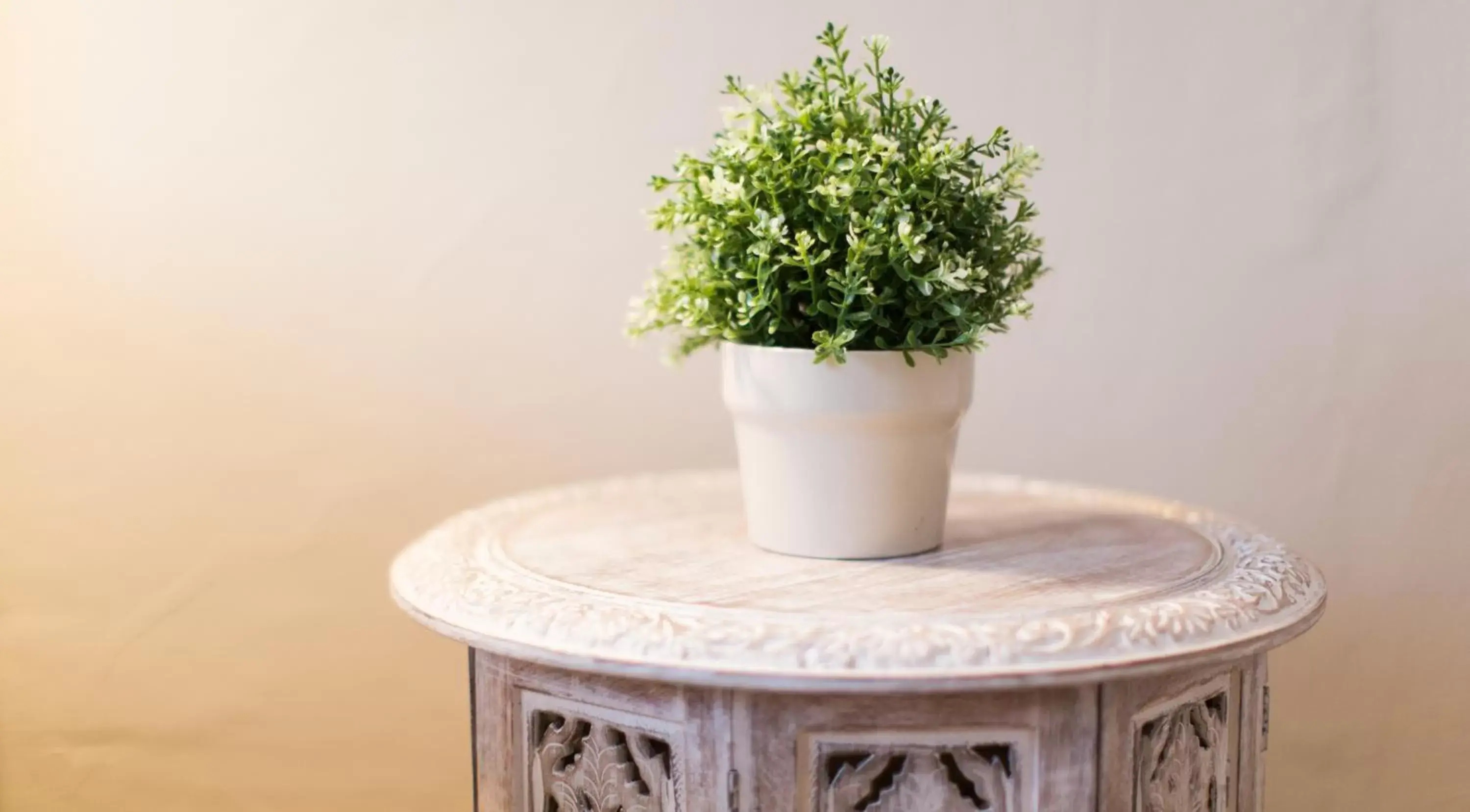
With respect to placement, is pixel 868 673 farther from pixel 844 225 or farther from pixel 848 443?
pixel 844 225

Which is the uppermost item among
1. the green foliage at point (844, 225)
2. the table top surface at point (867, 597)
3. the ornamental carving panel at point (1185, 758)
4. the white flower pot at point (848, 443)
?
the green foliage at point (844, 225)

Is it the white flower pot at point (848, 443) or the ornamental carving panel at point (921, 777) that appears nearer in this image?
the ornamental carving panel at point (921, 777)

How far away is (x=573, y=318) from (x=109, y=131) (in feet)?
2.60

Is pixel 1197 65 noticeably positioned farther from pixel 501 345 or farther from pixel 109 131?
pixel 109 131

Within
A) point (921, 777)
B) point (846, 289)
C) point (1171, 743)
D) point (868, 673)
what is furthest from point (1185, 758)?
point (846, 289)

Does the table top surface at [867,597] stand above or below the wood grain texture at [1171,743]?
above

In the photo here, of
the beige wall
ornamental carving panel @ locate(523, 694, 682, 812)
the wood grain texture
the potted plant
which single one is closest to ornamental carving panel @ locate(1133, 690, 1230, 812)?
the wood grain texture

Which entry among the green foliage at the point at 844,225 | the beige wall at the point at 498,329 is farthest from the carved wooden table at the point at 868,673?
the beige wall at the point at 498,329

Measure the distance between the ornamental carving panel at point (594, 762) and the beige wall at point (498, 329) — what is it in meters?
1.02

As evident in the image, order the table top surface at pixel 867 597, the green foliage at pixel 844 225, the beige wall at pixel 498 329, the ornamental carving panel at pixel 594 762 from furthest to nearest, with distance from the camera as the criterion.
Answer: the beige wall at pixel 498 329 < the green foliage at pixel 844 225 < the ornamental carving panel at pixel 594 762 < the table top surface at pixel 867 597

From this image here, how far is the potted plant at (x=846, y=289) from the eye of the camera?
133 cm

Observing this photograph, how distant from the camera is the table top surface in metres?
1.11

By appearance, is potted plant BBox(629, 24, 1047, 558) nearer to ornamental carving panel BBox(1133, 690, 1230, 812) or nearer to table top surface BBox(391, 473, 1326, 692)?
table top surface BBox(391, 473, 1326, 692)

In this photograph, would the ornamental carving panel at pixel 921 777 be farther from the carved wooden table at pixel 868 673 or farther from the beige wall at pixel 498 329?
the beige wall at pixel 498 329
